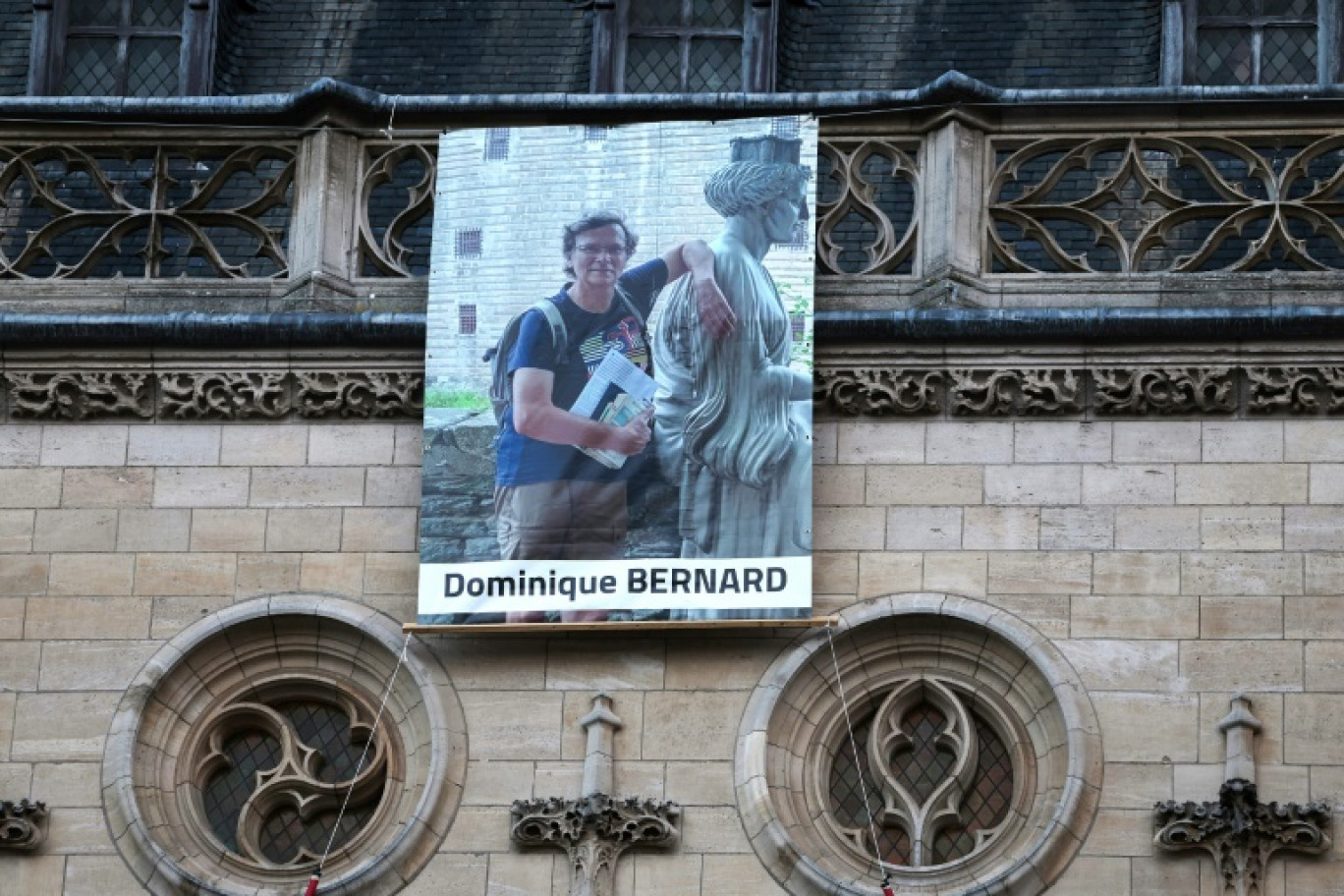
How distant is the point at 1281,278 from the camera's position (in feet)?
70.2

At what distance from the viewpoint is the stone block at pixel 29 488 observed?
70.2 ft

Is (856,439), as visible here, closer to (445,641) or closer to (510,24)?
(445,641)

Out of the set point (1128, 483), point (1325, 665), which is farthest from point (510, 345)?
point (1325, 665)

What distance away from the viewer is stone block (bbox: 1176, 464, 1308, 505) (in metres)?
20.8

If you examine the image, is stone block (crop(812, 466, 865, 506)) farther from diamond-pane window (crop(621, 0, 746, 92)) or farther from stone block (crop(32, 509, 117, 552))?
stone block (crop(32, 509, 117, 552))

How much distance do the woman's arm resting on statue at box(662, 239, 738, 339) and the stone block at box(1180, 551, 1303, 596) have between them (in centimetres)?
264

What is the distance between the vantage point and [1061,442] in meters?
21.1

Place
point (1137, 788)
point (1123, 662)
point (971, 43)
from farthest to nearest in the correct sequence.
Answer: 1. point (971, 43)
2. point (1123, 662)
3. point (1137, 788)

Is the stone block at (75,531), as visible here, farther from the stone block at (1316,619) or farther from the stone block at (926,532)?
the stone block at (1316,619)

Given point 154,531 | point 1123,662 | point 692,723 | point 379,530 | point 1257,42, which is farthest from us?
point 1257,42

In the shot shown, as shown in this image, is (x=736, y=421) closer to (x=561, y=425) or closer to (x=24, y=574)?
(x=561, y=425)

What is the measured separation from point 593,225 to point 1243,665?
4071 millimetres

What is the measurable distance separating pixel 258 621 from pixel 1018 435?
157 inches

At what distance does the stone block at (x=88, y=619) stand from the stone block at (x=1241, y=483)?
530 centimetres
